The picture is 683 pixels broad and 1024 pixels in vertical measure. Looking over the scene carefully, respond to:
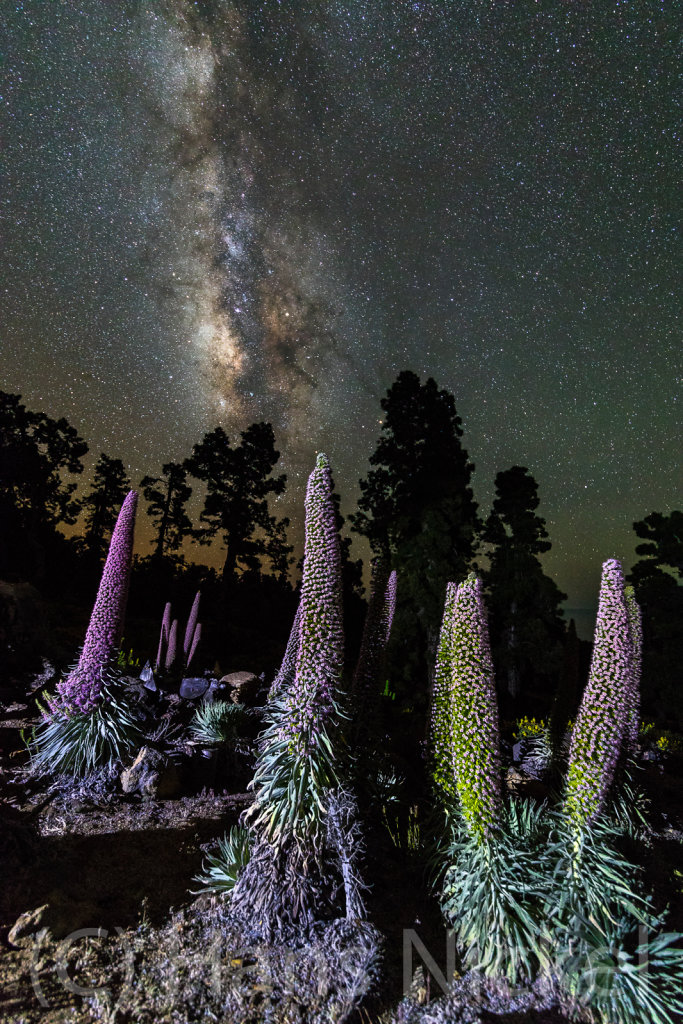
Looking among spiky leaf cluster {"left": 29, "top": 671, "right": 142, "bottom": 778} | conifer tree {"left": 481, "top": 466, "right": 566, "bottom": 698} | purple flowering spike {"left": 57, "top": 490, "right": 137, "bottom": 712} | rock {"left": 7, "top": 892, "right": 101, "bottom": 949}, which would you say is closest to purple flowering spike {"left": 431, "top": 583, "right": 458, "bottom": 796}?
rock {"left": 7, "top": 892, "right": 101, "bottom": 949}

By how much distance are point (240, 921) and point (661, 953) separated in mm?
3320

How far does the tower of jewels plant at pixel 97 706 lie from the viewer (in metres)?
6.24

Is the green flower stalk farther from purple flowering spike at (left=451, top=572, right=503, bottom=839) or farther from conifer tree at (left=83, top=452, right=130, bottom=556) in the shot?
conifer tree at (left=83, top=452, right=130, bottom=556)

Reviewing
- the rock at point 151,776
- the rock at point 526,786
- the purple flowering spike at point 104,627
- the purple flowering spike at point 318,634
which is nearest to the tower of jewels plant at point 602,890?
the purple flowering spike at point 318,634

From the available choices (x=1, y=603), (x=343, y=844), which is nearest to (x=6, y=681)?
(x=1, y=603)

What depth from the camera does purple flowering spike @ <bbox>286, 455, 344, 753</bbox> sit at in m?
4.09

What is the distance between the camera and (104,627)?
6.75 m

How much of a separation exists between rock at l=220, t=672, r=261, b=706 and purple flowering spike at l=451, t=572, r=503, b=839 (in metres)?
7.20

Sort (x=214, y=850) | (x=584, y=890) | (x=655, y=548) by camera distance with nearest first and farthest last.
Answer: (x=584, y=890)
(x=214, y=850)
(x=655, y=548)

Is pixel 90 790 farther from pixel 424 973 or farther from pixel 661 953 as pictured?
pixel 661 953

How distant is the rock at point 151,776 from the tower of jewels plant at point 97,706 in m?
0.33

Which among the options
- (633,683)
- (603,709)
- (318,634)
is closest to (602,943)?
(603,709)

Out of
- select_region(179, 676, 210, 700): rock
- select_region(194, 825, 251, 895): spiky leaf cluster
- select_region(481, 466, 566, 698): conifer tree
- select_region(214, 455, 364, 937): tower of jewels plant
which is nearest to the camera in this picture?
select_region(214, 455, 364, 937): tower of jewels plant

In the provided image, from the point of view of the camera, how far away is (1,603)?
12070 millimetres
